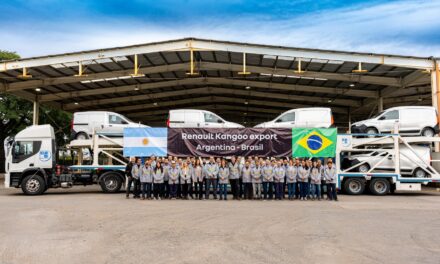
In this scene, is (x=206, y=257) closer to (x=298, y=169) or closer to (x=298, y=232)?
(x=298, y=232)

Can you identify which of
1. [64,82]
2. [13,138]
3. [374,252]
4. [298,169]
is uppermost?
[64,82]

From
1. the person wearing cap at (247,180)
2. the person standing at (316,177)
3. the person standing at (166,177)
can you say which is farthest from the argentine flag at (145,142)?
the person standing at (316,177)

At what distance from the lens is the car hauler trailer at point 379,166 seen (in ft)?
52.0

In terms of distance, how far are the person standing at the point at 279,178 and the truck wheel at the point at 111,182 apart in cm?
669

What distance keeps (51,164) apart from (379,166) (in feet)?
45.0

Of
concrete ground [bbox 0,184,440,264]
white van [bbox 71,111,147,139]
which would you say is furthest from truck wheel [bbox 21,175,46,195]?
concrete ground [bbox 0,184,440,264]

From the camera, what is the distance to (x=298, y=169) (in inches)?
559

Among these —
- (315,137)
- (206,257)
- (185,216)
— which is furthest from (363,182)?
(206,257)

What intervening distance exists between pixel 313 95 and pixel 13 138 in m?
20.3

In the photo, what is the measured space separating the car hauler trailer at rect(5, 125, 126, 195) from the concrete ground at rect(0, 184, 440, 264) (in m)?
4.01

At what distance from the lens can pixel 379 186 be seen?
16156 millimetres

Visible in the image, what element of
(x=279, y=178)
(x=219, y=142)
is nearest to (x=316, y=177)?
(x=279, y=178)

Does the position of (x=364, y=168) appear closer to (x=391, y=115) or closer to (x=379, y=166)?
(x=379, y=166)

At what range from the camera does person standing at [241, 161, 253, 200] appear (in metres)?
14.1
